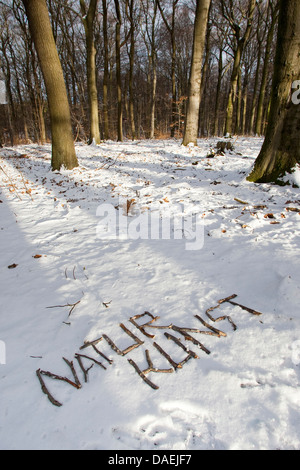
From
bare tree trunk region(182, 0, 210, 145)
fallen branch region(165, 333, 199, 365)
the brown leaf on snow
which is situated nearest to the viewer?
fallen branch region(165, 333, 199, 365)

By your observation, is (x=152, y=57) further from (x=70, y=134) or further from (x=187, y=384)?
(x=187, y=384)

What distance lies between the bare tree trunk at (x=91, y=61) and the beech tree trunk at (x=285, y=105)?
366 inches

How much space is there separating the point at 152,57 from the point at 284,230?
793 inches

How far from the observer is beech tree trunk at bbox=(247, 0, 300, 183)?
13.1ft

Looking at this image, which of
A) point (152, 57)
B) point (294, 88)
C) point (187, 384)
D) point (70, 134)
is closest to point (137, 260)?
point (187, 384)

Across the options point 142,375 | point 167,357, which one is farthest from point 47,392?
point 167,357

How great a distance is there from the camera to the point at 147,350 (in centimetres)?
178

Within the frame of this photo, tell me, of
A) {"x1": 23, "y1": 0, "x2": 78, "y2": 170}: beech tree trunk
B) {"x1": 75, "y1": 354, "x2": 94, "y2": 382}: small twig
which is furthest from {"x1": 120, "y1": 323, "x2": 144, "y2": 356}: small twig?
{"x1": 23, "y1": 0, "x2": 78, "y2": 170}: beech tree trunk

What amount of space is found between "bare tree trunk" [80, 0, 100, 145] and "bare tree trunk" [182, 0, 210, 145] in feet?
15.4

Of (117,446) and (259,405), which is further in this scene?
(259,405)

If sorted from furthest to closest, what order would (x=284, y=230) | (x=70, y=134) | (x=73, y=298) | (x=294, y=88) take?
1. (x=70, y=134)
2. (x=294, y=88)
3. (x=284, y=230)
4. (x=73, y=298)

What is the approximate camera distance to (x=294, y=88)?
161 inches

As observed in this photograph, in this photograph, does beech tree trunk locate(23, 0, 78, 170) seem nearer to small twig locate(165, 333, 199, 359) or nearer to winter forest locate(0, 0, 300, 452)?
winter forest locate(0, 0, 300, 452)
